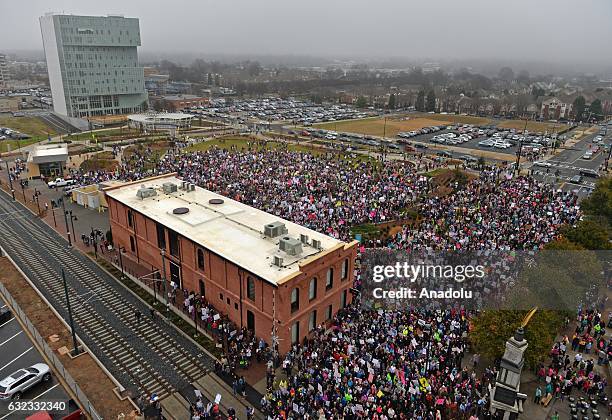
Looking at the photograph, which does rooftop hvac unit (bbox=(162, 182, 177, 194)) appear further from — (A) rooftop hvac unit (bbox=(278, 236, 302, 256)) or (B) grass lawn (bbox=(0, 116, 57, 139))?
(B) grass lawn (bbox=(0, 116, 57, 139))

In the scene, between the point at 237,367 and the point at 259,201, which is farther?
the point at 259,201

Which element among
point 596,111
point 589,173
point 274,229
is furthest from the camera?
point 596,111

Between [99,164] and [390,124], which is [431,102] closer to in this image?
[390,124]

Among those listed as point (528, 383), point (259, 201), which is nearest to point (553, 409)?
point (528, 383)

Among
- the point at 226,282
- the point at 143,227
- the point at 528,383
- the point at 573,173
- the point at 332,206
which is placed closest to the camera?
the point at 528,383

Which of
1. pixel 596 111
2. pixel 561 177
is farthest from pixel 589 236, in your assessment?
pixel 596 111

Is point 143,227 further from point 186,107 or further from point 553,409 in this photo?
point 186,107

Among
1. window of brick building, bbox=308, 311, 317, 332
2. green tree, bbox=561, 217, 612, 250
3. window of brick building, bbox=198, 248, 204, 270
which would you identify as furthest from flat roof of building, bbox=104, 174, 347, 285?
green tree, bbox=561, 217, 612, 250
